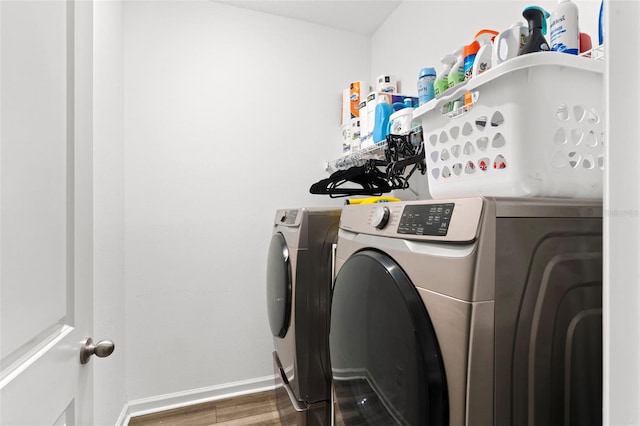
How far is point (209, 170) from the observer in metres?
2.12

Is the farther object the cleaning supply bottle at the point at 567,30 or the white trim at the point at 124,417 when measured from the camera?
the white trim at the point at 124,417

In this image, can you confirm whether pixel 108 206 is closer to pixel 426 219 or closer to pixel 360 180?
pixel 360 180

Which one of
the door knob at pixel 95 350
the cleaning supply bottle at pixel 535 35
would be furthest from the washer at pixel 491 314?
the door knob at pixel 95 350

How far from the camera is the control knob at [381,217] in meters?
0.85

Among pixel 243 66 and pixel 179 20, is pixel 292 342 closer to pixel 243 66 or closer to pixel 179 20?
pixel 243 66

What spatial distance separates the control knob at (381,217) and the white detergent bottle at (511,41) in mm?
459

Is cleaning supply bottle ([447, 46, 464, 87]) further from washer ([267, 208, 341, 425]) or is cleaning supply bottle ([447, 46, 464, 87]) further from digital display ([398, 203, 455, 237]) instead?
washer ([267, 208, 341, 425])

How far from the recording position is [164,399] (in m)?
1.99

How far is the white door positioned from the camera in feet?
1.54

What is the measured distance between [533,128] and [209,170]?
6.14ft

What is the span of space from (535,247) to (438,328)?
0.25m

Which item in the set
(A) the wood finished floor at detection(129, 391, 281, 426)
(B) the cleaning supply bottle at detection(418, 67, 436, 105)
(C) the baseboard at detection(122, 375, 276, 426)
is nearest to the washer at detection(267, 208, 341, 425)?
(A) the wood finished floor at detection(129, 391, 281, 426)

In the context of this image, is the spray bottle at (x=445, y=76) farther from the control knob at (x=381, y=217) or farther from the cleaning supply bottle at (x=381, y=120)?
the cleaning supply bottle at (x=381, y=120)

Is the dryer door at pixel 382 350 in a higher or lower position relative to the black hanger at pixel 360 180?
lower
